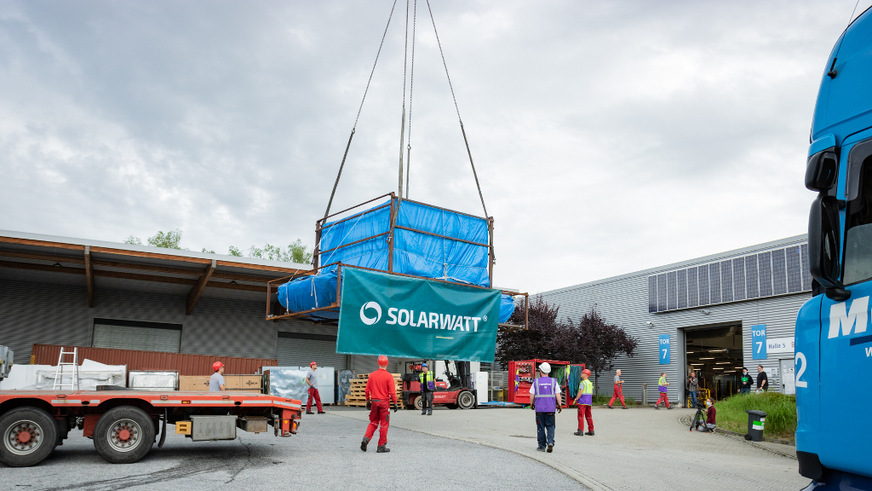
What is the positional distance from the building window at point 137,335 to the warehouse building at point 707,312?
23755 mm

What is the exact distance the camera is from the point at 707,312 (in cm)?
3462

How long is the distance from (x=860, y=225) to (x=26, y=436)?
411 inches

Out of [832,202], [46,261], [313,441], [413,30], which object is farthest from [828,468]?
[46,261]

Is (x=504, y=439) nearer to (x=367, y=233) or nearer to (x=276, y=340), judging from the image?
(x=367, y=233)

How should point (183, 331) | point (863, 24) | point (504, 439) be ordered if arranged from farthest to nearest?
point (183, 331) < point (504, 439) < point (863, 24)

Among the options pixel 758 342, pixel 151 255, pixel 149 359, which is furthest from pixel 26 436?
pixel 758 342

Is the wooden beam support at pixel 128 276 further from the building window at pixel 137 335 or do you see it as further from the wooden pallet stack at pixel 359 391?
the wooden pallet stack at pixel 359 391

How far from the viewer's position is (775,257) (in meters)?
30.9

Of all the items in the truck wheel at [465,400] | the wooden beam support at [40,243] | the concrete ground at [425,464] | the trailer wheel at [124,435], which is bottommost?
the truck wheel at [465,400]

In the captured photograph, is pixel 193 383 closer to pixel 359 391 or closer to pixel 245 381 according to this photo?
pixel 245 381

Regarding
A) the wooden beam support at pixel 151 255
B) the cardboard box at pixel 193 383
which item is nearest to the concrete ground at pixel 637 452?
the cardboard box at pixel 193 383

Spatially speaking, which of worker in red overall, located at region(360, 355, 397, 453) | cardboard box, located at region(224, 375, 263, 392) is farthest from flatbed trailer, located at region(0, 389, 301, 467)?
cardboard box, located at region(224, 375, 263, 392)

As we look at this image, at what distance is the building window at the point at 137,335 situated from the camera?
28328mm

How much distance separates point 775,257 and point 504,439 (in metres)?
21.1
